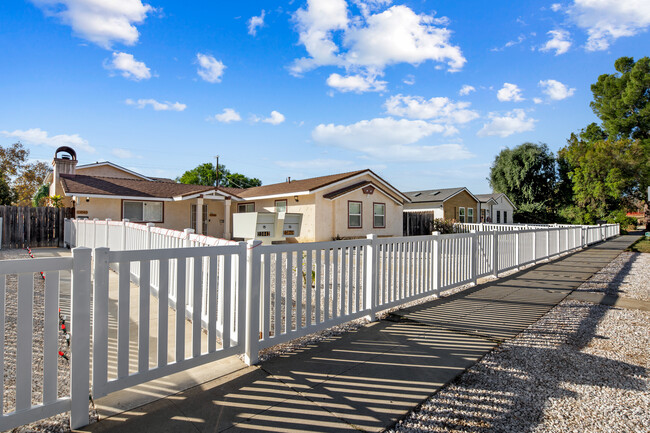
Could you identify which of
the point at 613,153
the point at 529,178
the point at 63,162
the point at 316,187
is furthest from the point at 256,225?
the point at 529,178

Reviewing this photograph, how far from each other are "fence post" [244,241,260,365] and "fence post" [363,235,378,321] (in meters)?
1.68

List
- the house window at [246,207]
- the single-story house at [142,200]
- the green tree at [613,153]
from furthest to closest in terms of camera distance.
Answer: the green tree at [613,153]
the house window at [246,207]
the single-story house at [142,200]

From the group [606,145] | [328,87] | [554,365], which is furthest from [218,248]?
[606,145]

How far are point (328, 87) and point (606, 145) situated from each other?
31270mm

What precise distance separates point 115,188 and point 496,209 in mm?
31999

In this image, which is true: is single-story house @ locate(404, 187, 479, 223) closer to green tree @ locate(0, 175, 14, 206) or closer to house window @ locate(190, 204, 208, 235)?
house window @ locate(190, 204, 208, 235)

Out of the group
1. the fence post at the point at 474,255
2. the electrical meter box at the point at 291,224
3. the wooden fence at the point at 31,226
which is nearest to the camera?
the fence post at the point at 474,255

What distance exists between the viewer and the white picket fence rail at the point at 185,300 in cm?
193

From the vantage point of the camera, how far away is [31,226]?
14531mm

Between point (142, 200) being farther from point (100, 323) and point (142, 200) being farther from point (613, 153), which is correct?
point (613, 153)

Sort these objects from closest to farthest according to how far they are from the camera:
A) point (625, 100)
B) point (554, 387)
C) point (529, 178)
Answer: point (554, 387)
point (625, 100)
point (529, 178)

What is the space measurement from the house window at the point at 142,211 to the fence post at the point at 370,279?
1730 centimetres

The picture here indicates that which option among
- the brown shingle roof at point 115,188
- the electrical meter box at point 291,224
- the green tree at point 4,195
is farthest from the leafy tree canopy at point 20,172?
the electrical meter box at point 291,224

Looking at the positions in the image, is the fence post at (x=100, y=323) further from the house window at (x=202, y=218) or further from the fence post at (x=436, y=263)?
the house window at (x=202, y=218)
